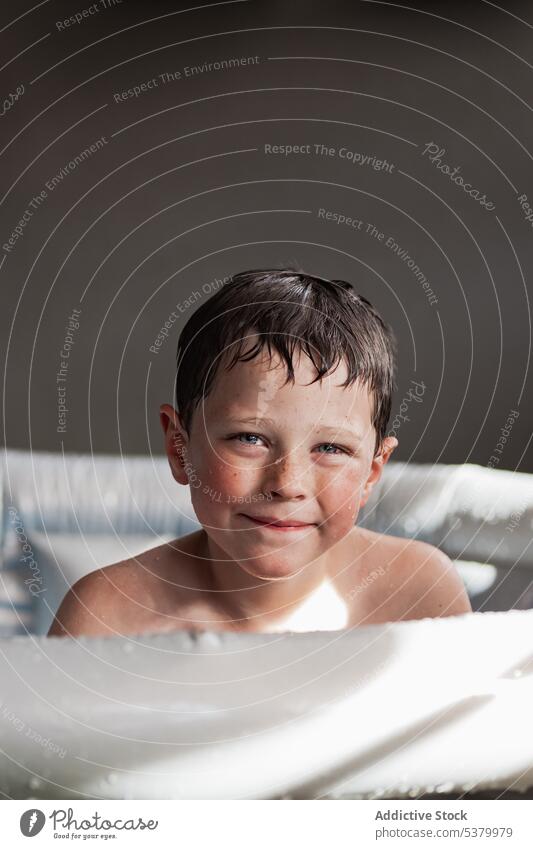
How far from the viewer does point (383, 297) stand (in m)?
0.71

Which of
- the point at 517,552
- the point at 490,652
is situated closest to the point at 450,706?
the point at 490,652

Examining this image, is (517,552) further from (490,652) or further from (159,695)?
(159,695)

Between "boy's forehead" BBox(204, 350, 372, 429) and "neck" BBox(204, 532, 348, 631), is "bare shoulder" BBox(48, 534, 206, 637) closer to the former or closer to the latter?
"neck" BBox(204, 532, 348, 631)

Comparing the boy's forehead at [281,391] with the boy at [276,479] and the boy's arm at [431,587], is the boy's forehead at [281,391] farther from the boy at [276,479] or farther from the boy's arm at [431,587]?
the boy's arm at [431,587]

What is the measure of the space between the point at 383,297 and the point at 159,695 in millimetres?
313

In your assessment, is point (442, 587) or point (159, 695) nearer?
point (159, 695)

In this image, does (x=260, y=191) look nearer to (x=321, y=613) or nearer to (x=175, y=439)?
(x=175, y=439)

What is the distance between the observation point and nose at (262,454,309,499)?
25.2 inches

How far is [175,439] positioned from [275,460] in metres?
0.09
